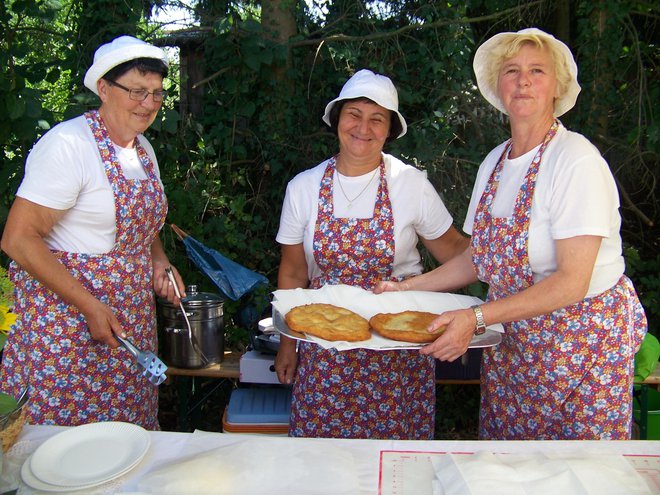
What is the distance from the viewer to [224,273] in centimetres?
344

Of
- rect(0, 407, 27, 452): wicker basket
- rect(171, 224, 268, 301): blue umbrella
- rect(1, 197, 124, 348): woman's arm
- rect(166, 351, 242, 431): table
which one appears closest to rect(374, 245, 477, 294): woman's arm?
rect(171, 224, 268, 301): blue umbrella

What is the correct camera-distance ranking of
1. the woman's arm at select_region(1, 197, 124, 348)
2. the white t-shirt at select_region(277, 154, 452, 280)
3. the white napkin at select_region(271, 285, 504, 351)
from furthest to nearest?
the white t-shirt at select_region(277, 154, 452, 280) < the white napkin at select_region(271, 285, 504, 351) < the woman's arm at select_region(1, 197, 124, 348)

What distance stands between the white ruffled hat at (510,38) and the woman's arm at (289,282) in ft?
3.40

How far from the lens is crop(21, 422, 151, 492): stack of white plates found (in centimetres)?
149

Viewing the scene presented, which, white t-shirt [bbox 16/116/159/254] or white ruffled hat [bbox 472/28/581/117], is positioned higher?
white ruffled hat [bbox 472/28/581/117]

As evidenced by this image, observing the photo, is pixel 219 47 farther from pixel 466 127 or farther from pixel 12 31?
pixel 466 127

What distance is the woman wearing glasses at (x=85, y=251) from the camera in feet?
7.52

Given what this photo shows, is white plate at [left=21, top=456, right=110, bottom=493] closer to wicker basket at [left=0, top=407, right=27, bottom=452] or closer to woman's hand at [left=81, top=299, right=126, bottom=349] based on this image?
wicker basket at [left=0, top=407, right=27, bottom=452]

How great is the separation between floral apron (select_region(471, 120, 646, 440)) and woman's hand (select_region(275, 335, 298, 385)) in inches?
40.2

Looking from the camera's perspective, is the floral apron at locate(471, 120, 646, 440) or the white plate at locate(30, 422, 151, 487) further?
the floral apron at locate(471, 120, 646, 440)

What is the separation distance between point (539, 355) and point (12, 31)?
396 centimetres

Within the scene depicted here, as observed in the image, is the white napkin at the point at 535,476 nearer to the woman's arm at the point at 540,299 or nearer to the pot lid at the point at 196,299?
the woman's arm at the point at 540,299

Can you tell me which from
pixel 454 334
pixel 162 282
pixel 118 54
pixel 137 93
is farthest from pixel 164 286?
pixel 454 334

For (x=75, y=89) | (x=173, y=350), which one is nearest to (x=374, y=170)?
(x=173, y=350)
